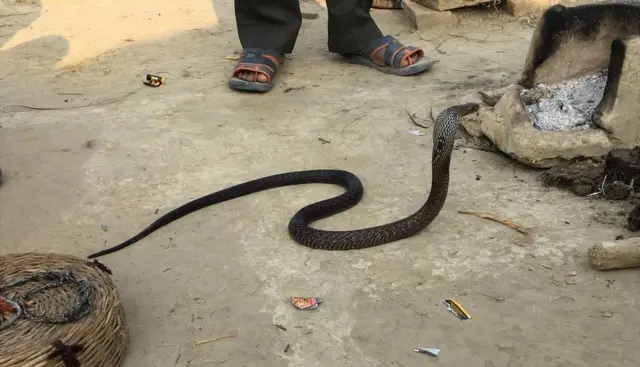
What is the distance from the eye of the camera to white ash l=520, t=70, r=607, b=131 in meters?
4.14

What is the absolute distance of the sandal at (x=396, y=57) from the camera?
546 centimetres

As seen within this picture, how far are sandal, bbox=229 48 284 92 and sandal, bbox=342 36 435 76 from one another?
2.41 feet

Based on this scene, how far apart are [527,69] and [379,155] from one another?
112cm

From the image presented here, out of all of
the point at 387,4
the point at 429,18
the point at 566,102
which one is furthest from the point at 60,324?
the point at 387,4

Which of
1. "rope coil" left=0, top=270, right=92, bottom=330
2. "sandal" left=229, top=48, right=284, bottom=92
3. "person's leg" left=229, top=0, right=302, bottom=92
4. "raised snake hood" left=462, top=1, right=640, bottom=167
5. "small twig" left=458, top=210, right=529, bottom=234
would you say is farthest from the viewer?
"person's leg" left=229, top=0, right=302, bottom=92

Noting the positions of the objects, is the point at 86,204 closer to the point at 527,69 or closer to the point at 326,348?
the point at 326,348

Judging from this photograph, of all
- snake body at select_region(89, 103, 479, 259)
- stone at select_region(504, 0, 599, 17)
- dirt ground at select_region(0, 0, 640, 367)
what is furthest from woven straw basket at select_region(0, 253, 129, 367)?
stone at select_region(504, 0, 599, 17)

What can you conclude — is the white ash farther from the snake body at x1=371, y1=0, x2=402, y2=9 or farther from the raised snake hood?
the snake body at x1=371, y1=0, x2=402, y2=9

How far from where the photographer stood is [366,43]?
18.6 ft

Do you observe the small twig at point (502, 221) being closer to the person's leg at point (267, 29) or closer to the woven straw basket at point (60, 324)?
the woven straw basket at point (60, 324)

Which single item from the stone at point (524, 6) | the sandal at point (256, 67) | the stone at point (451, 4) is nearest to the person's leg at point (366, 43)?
the sandal at point (256, 67)

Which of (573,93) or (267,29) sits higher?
(573,93)

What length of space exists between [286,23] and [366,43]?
2.09ft

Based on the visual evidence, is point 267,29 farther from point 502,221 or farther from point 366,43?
point 502,221
